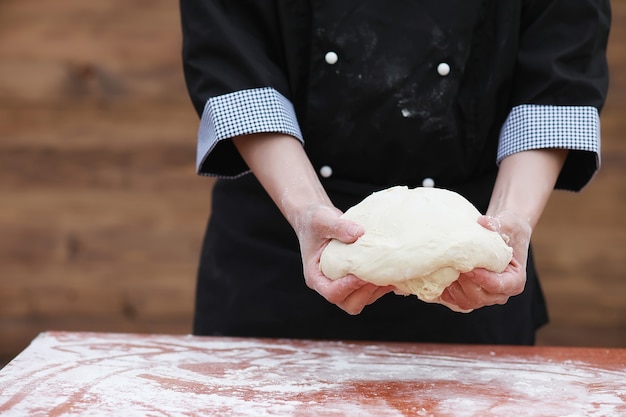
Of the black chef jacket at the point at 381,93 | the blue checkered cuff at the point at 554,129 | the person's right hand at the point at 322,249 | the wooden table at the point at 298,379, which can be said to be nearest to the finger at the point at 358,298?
the person's right hand at the point at 322,249

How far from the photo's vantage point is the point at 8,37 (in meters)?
3.05

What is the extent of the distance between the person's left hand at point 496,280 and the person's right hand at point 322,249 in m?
0.12

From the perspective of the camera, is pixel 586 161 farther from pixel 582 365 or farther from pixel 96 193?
pixel 96 193

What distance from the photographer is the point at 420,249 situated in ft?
4.71

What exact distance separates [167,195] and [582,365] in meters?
1.84

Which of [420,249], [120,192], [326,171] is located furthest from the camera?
[120,192]

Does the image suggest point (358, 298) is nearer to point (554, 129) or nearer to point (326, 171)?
point (326, 171)

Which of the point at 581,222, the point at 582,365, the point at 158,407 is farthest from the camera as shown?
the point at 581,222

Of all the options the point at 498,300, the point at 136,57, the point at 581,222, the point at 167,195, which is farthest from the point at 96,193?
the point at 498,300

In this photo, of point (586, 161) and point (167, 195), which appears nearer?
point (586, 161)

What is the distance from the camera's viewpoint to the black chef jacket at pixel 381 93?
68.9 inches

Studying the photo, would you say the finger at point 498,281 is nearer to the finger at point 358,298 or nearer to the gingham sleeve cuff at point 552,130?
the finger at point 358,298

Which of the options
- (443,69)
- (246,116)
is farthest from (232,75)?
(443,69)

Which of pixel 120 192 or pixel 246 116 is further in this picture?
pixel 120 192
